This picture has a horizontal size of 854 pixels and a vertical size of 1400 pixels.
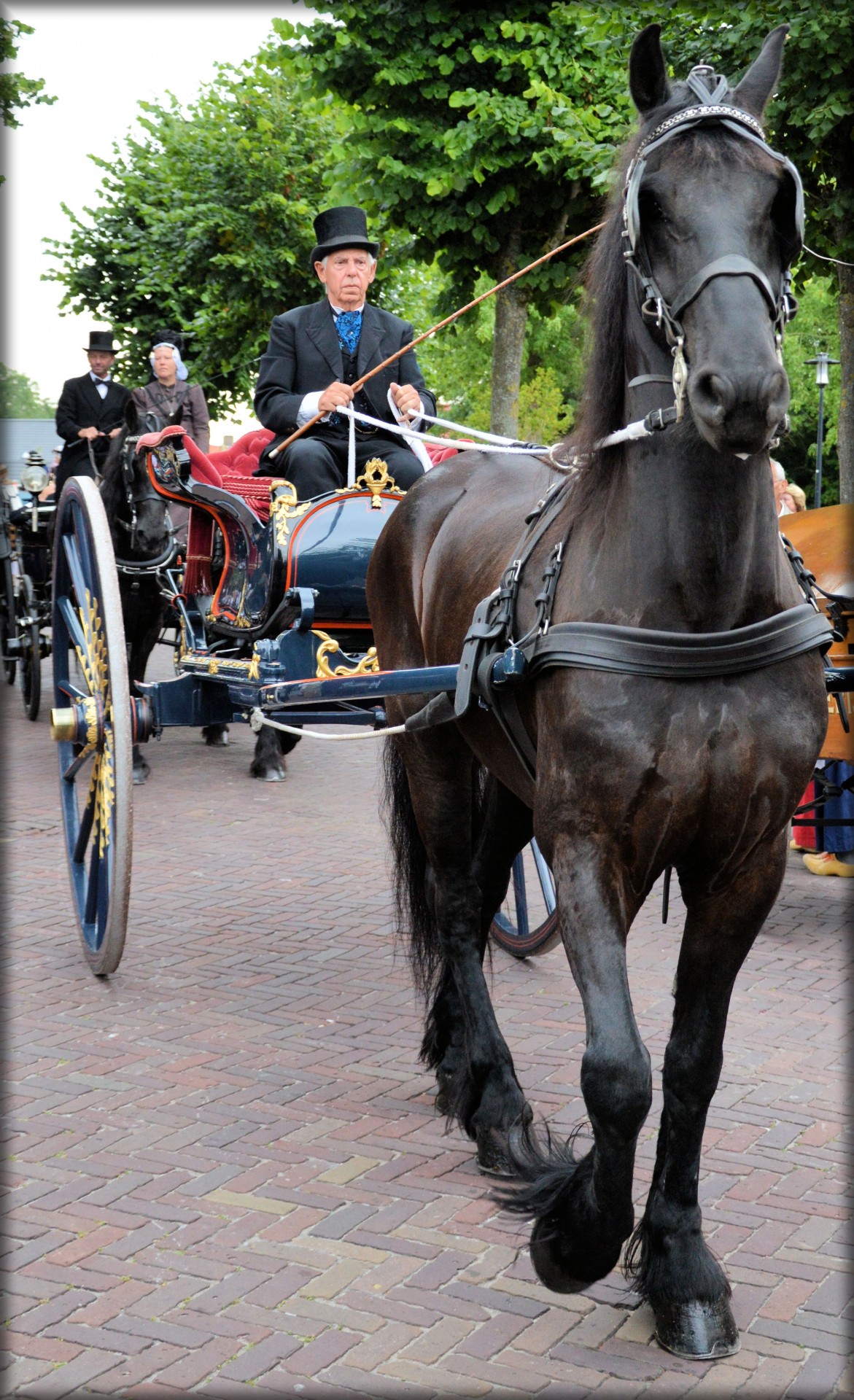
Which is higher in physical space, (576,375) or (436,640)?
(576,375)

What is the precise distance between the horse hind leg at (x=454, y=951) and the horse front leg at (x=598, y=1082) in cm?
82

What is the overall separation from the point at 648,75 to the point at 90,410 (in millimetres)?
8597

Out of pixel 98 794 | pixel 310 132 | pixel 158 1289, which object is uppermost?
pixel 310 132

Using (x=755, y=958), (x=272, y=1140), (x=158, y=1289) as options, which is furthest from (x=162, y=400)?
(x=158, y=1289)

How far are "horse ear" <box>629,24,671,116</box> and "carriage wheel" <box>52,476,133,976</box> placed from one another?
2.61 m

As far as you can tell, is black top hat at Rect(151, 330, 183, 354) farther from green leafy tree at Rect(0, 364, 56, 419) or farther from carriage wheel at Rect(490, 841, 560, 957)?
green leafy tree at Rect(0, 364, 56, 419)

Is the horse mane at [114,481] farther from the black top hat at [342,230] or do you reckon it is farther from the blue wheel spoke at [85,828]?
the blue wheel spoke at [85,828]

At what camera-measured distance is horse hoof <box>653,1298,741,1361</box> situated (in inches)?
110

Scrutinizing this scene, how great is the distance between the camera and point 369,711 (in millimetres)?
5059

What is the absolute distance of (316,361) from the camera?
5.62 meters

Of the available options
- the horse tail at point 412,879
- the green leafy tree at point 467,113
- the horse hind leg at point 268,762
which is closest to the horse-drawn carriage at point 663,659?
the horse tail at point 412,879

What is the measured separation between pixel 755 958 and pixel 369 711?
5.95ft

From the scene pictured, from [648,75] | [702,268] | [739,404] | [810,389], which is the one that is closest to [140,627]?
[648,75]

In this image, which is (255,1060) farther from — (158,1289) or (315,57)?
(315,57)
